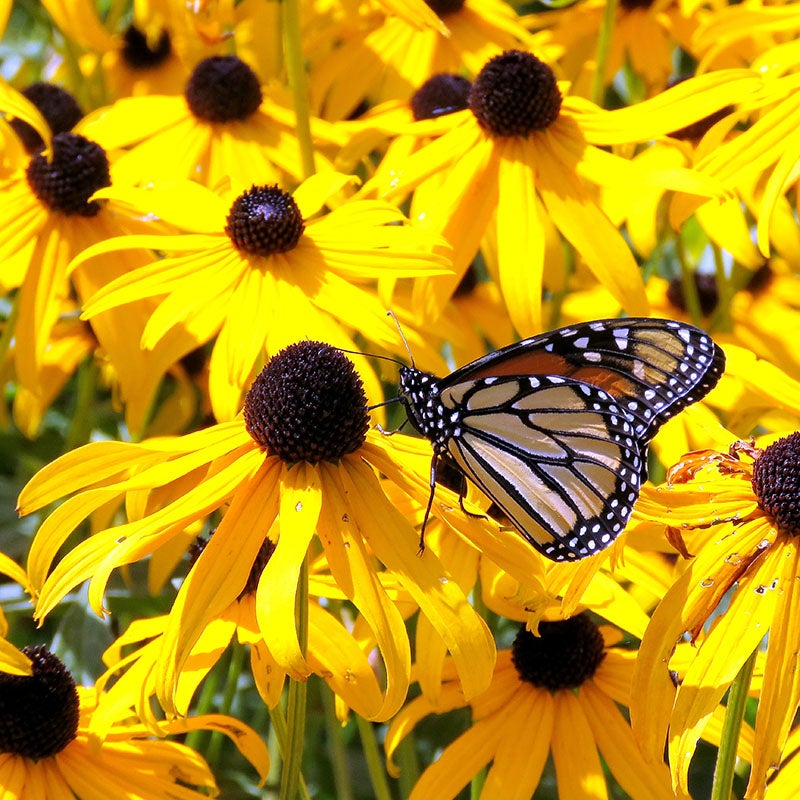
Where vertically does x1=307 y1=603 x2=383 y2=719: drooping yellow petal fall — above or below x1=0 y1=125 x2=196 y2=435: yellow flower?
below

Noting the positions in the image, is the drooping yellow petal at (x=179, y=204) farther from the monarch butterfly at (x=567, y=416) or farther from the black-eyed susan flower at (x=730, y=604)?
the black-eyed susan flower at (x=730, y=604)

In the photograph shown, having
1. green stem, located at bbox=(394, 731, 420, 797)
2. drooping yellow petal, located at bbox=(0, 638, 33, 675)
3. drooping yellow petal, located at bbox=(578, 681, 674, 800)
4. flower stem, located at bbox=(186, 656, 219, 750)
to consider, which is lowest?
green stem, located at bbox=(394, 731, 420, 797)

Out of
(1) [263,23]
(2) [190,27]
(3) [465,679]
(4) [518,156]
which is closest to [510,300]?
(4) [518,156]

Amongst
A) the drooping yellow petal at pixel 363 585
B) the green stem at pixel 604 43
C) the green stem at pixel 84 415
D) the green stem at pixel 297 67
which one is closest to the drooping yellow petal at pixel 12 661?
the drooping yellow petal at pixel 363 585

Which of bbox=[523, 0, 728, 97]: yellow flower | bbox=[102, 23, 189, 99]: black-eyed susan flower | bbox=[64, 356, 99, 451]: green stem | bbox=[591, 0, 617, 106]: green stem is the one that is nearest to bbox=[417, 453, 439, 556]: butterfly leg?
bbox=[64, 356, 99, 451]: green stem

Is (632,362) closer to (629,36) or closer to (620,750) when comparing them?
(620,750)

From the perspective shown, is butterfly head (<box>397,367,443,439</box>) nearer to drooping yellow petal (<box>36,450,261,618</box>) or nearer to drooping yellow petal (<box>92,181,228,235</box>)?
drooping yellow petal (<box>36,450,261,618</box>)

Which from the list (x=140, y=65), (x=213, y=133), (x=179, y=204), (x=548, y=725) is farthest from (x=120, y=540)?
(x=140, y=65)
